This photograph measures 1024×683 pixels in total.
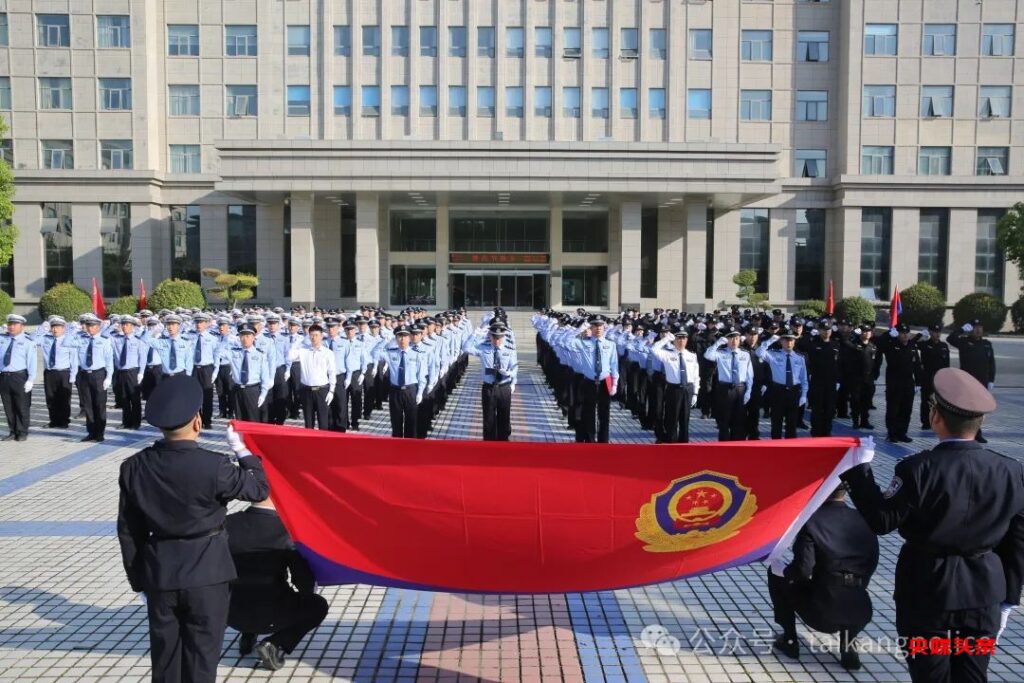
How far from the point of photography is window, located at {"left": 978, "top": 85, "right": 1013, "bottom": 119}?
138ft

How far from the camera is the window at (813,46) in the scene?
43.5 meters

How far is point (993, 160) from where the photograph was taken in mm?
42812

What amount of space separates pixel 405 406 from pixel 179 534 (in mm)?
8344

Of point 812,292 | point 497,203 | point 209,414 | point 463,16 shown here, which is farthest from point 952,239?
point 209,414

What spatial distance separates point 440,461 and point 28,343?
11768mm

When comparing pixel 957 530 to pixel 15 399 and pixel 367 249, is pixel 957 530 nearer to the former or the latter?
pixel 15 399

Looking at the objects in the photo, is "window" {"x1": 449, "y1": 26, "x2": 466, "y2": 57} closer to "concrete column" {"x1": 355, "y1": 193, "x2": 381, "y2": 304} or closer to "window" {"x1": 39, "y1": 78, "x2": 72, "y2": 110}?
"concrete column" {"x1": 355, "y1": 193, "x2": 381, "y2": 304}

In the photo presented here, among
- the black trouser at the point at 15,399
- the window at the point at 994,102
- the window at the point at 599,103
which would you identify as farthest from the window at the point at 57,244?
the window at the point at 994,102

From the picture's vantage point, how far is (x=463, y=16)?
42719 mm

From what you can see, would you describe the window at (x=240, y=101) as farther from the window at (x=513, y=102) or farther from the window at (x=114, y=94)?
the window at (x=513, y=102)

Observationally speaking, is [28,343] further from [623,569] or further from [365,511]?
[623,569]

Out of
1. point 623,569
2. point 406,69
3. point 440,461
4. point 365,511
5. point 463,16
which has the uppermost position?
point 463,16

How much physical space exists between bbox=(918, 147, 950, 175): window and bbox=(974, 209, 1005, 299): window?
307 centimetres

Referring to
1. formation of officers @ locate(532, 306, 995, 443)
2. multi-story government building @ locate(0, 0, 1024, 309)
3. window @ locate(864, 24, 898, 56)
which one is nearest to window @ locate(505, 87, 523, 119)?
multi-story government building @ locate(0, 0, 1024, 309)
